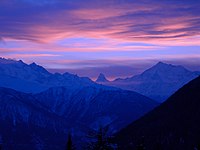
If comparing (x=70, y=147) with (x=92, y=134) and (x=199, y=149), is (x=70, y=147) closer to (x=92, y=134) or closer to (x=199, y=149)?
(x=92, y=134)

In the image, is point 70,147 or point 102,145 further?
point 70,147

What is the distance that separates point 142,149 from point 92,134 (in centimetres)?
526

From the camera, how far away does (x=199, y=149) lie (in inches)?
1506

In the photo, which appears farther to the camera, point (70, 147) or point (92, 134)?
point (70, 147)

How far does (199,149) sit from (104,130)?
966cm

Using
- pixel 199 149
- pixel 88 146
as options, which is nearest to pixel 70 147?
pixel 88 146

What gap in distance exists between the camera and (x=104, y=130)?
3297 cm

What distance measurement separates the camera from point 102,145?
33.8 metres

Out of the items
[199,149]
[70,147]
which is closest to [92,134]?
[70,147]

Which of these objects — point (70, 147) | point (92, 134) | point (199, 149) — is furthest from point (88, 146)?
point (199, 149)

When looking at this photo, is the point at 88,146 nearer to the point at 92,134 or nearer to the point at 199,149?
the point at 92,134

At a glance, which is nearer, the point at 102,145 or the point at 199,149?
the point at 102,145

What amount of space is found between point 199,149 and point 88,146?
10.0 metres

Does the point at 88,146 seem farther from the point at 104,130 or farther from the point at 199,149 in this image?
the point at 199,149
